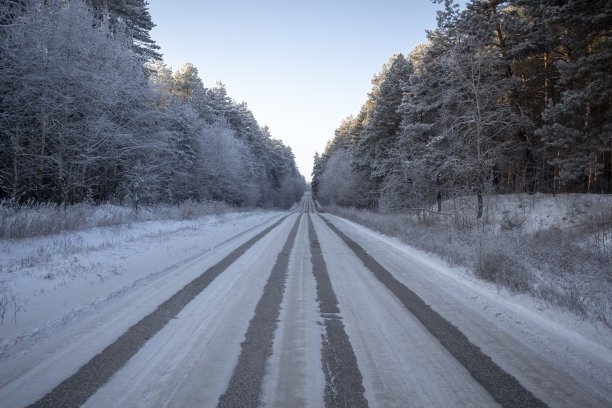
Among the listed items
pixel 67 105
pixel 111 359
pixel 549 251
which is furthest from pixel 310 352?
pixel 67 105

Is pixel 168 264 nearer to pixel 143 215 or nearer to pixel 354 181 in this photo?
pixel 143 215

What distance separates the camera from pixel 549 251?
689cm

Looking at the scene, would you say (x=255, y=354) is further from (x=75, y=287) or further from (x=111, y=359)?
(x=75, y=287)

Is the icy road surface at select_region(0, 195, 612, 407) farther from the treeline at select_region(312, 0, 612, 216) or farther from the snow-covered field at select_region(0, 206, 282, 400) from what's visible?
the treeline at select_region(312, 0, 612, 216)

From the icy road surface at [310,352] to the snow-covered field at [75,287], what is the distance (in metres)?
0.04

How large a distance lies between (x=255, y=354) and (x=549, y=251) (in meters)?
7.59

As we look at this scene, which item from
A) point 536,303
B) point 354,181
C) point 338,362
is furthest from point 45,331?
point 354,181

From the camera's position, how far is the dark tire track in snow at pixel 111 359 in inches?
84.4

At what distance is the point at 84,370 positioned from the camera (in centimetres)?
251

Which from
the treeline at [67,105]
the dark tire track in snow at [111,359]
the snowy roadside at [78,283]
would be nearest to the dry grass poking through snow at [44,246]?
the snowy roadside at [78,283]

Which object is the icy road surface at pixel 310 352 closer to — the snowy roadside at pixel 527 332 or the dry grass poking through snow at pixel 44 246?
the snowy roadside at pixel 527 332

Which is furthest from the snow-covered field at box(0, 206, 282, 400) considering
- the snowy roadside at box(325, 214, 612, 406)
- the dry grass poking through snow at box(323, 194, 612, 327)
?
the dry grass poking through snow at box(323, 194, 612, 327)

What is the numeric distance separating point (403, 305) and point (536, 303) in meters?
2.03

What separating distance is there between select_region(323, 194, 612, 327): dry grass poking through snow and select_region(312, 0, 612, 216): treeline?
4.56ft
